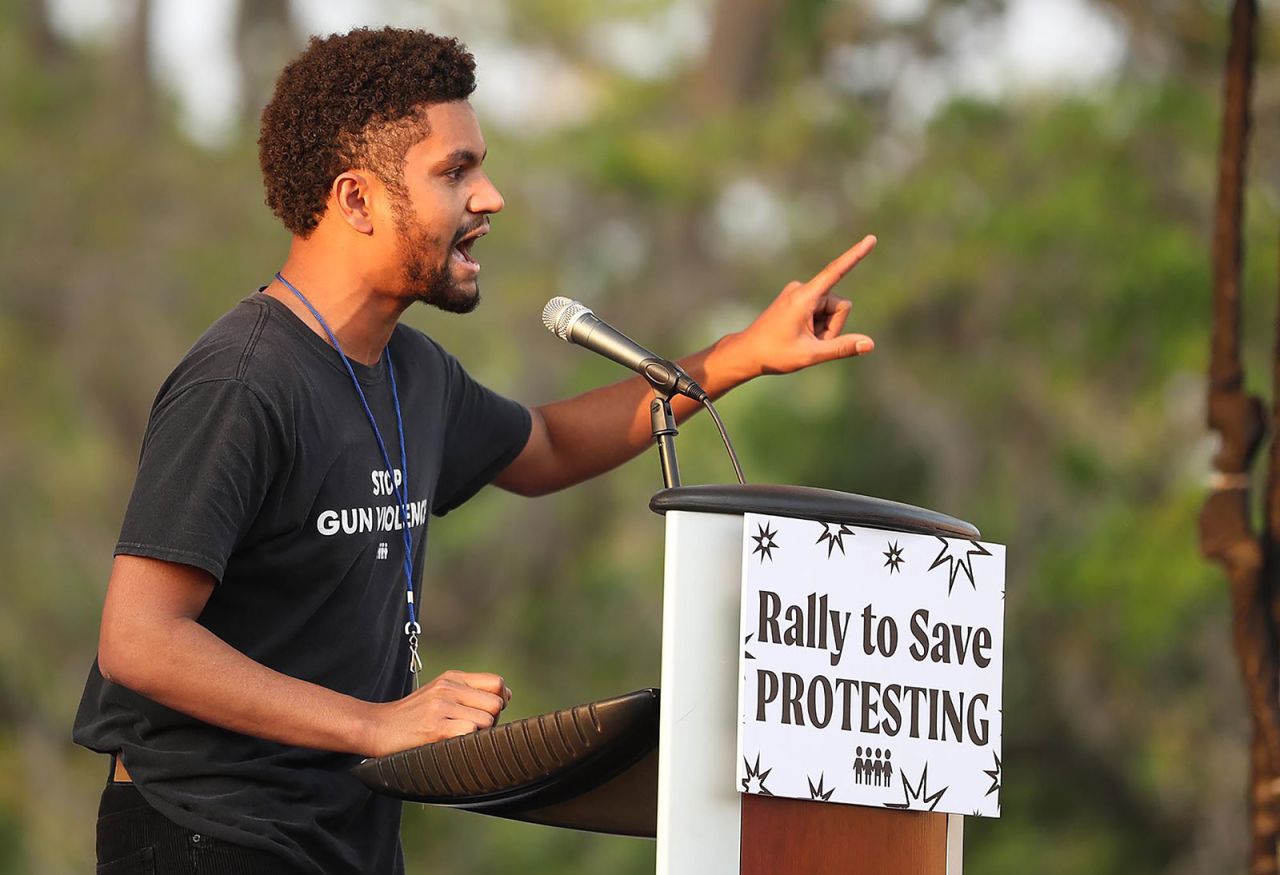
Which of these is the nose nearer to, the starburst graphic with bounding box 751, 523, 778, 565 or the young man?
the young man

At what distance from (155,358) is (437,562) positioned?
2218 millimetres

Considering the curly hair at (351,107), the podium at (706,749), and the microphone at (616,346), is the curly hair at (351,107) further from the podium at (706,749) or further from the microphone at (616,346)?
the podium at (706,749)

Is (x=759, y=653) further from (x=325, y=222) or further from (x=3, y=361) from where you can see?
(x=3, y=361)

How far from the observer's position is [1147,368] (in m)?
8.36

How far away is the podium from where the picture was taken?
1.64 meters

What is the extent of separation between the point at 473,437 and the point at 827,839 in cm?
105

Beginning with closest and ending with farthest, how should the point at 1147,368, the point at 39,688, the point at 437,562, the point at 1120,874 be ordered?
the point at 1147,368 < the point at 1120,874 < the point at 39,688 < the point at 437,562

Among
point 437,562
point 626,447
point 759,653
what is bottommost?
point 759,653

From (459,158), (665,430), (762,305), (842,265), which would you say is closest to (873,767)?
(665,430)

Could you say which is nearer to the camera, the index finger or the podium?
the podium

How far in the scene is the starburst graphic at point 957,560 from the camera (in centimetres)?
176

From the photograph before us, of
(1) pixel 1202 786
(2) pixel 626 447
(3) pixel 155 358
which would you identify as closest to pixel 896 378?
(1) pixel 1202 786

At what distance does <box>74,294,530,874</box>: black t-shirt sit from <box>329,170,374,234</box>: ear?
0.15 metres

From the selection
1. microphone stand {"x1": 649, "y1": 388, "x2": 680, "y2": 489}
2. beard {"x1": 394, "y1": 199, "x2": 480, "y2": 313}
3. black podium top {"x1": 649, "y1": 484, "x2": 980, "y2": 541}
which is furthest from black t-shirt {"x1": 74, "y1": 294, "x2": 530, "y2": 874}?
black podium top {"x1": 649, "y1": 484, "x2": 980, "y2": 541}
